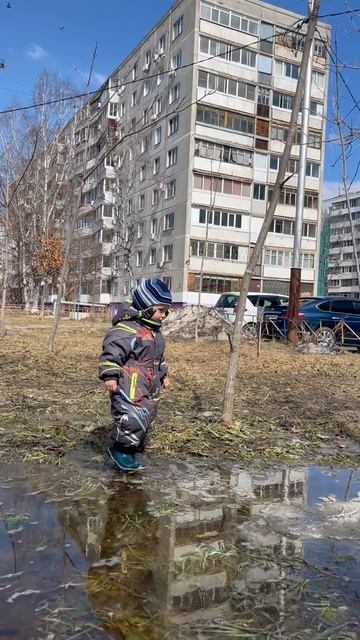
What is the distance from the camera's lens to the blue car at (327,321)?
52.5 feet

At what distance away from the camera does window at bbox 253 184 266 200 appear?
44.8 meters

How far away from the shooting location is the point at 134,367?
418 centimetres

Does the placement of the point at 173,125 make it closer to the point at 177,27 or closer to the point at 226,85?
the point at 226,85

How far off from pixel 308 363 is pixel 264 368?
146 centimetres

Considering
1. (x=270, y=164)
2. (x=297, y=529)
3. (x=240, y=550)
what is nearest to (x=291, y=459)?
(x=297, y=529)

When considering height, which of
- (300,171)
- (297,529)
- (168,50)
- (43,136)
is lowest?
(297,529)

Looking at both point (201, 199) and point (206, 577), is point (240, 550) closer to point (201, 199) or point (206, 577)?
point (206, 577)

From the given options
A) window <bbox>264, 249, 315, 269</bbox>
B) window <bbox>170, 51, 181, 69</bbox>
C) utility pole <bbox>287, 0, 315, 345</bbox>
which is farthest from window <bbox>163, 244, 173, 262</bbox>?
utility pole <bbox>287, 0, 315, 345</bbox>

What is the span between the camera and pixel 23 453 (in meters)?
4.68

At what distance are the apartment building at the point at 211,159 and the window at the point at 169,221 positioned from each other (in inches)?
3.1

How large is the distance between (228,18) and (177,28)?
4.00m

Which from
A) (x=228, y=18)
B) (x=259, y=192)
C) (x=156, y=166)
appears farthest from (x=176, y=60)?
(x=259, y=192)

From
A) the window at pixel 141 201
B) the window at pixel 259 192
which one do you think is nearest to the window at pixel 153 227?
the window at pixel 141 201

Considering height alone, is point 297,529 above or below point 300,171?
below
